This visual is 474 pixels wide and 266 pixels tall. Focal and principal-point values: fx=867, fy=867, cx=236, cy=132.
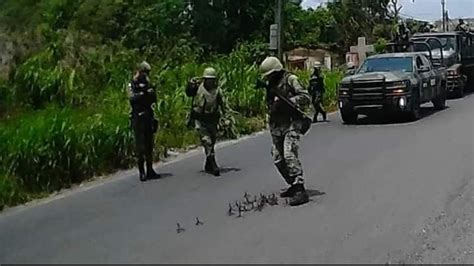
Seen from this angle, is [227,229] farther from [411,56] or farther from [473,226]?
[411,56]

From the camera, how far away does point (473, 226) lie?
925 cm

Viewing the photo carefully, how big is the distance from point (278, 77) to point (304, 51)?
41.1 m

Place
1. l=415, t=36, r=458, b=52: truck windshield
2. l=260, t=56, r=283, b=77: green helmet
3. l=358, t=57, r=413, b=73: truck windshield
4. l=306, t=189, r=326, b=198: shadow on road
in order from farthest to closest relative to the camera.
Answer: l=415, t=36, r=458, b=52: truck windshield < l=358, t=57, r=413, b=73: truck windshield < l=306, t=189, r=326, b=198: shadow on road < l=260, t=56, r=283, b=77: green helmet

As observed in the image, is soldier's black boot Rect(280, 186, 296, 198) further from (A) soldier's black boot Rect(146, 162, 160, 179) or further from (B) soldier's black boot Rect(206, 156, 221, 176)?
(A) soldier's black boot Rect(146, 162, 160, 179)

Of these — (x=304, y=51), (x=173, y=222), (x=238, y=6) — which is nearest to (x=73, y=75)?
(x=173, y=222)

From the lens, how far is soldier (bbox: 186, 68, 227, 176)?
13281 millimetres

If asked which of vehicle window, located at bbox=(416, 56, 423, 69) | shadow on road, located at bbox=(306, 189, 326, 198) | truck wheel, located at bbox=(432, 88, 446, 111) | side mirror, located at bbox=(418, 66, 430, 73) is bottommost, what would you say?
truck wheel, located at bbox=(432, 88, 446, 111)

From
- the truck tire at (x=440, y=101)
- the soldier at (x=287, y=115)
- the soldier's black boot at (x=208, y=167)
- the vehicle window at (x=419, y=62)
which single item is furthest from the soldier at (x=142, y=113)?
the truck tire at (x=440, y=101)

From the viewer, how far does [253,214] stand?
10.0 meters

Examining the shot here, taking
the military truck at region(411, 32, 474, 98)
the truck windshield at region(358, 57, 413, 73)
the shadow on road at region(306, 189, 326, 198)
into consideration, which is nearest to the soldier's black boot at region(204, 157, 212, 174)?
the shadow on road at region(306, 189, 326, 198)

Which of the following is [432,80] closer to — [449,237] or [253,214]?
[253,214]

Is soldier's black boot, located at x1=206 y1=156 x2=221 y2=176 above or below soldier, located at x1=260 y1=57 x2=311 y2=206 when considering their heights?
below

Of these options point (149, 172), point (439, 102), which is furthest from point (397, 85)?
point (149, 172)

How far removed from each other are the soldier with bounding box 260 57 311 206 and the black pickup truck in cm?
1166
